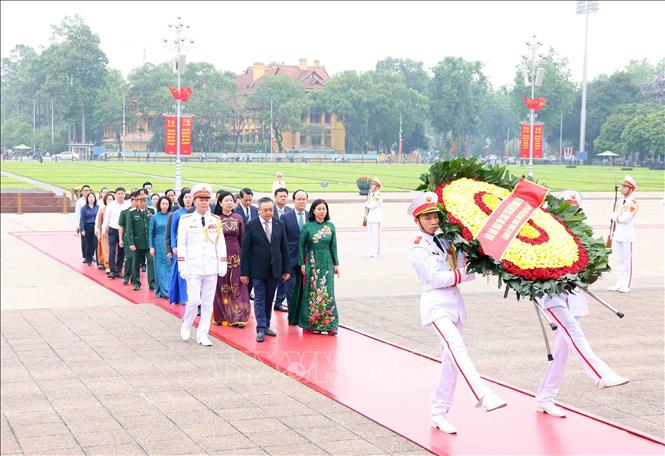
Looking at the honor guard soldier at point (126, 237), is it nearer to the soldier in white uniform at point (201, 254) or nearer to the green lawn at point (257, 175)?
the soldier in white uniform at point (201, 254)

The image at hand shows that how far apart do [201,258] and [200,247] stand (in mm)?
112

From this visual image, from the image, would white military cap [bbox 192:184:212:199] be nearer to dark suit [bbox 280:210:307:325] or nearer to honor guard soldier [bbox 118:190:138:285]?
dark suit [bbox 280:210:307:325]

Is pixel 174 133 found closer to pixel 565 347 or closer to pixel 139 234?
pixel 139 234

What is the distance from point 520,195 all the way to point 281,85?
140 feet

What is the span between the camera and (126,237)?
1295cm

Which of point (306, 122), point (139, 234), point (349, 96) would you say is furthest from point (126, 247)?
point (306, 122)

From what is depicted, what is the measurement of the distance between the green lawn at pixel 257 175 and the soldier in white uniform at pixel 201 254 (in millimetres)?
21491

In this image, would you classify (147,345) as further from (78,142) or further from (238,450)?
(78,142)

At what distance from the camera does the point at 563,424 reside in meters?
6.13

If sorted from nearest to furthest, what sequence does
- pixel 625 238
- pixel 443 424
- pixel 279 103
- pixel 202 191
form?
pixel 443 424 → pixel 202 191 → pixel 625 238 → pixel 279 103

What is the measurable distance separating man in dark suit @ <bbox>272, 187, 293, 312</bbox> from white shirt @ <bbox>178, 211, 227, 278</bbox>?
1.43 m

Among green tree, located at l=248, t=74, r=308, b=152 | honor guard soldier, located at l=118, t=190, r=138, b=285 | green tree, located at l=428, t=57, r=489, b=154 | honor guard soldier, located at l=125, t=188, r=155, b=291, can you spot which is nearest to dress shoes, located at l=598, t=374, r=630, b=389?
honor guard soldier, located at l=125, t=188, r=155, b=291

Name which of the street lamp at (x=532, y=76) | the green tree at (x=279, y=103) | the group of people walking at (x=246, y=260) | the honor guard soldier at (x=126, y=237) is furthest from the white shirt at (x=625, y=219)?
the green tree at (x=279, y=103)

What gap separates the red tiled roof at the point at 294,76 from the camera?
46.9m
